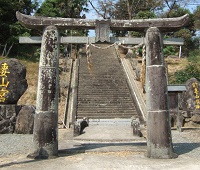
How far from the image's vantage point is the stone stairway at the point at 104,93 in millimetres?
19688

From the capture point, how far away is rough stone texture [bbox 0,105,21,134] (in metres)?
14.8

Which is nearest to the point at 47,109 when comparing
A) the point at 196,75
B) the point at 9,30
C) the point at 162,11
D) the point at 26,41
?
the point at 26,41

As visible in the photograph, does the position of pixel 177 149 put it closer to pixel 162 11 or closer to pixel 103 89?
pixel 103 89

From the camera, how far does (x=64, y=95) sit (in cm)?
2192

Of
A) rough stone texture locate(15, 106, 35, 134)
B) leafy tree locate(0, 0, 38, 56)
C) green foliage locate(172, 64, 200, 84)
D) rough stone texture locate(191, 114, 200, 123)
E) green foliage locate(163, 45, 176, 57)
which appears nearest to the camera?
rough stone texture locate(15, 106, 35, 134)

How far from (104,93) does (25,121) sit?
8.57 meters

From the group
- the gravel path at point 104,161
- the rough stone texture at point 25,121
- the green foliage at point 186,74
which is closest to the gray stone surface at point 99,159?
the gravel path at point 104,161

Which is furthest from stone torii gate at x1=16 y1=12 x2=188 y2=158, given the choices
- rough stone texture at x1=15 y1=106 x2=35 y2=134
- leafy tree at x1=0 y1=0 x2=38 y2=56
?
leafy tree at x1=0 y1=0 x2=38 y2=56

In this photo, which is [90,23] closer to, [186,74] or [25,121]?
[25,121]

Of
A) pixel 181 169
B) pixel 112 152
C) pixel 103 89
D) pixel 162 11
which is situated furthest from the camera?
pixel 162 11

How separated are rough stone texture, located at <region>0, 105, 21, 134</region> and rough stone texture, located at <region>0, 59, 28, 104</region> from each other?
0.38 m

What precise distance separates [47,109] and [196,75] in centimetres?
1927

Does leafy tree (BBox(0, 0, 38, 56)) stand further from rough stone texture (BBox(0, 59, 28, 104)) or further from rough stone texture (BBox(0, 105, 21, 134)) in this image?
rough stone texture (BBox(0, 105, 21, 134))

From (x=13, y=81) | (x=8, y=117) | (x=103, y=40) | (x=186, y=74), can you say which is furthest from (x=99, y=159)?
(x=186, y=74)
